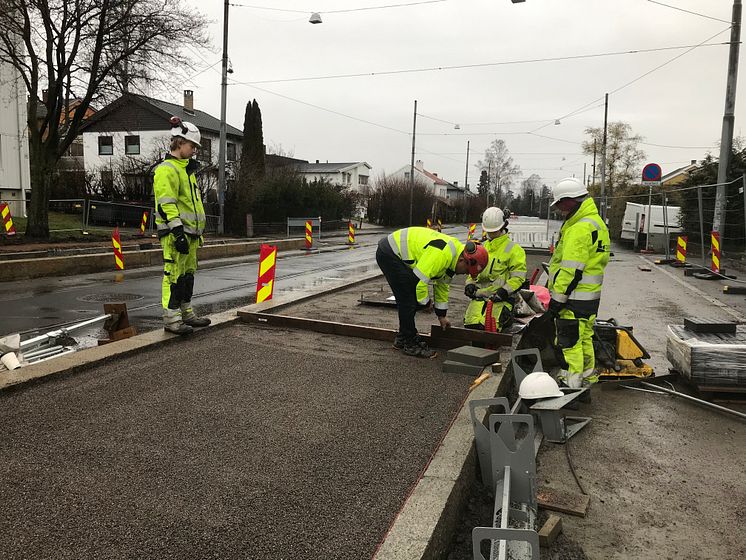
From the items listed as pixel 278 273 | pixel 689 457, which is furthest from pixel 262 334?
pixel 278 273

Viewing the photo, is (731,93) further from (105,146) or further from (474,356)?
(105,146)

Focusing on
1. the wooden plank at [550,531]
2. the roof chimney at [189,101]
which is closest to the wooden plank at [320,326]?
the wooden plank at [550,531]

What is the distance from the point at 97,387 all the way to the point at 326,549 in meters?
2.67

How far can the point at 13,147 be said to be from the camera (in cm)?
2567

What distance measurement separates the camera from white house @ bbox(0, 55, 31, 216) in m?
25.1

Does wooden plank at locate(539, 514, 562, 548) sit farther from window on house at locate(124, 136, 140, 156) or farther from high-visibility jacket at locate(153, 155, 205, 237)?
window on house at locate(124, 136, 140, 156)

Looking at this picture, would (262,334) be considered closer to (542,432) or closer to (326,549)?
(542,432)

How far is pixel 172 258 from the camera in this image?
220 inches

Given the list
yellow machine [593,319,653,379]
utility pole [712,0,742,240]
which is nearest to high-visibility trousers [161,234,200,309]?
yellow machine [593,319,653,379]

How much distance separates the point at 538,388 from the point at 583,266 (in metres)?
1.48

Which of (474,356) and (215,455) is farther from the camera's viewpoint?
(474,356)

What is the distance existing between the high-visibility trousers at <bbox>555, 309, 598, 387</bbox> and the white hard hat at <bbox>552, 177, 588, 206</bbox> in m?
1.07

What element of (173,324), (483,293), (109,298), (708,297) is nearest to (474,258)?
(483,293)

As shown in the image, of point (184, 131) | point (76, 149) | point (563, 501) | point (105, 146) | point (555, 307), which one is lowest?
point (563, 501)
